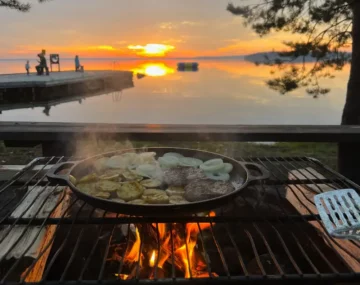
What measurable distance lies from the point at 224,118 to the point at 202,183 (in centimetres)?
1652

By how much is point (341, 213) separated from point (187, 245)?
923 mm

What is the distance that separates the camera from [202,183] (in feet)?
6.81

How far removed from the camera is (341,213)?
75.9 inches

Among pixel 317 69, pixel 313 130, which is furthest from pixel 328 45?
pixel 313 130

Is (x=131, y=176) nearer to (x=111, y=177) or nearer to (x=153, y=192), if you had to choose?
(x=111, y=177)

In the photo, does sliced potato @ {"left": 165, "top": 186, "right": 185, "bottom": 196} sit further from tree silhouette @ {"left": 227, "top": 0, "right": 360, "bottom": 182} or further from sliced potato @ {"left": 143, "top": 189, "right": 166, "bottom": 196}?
tree silhouette @ {"left": 227, "top": 0, "right": 360, "bottom": 182}

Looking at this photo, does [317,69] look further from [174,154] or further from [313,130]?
[174,154]

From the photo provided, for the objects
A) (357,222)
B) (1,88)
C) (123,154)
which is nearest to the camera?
Result: (357,222)

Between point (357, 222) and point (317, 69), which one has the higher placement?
point (317, 69)

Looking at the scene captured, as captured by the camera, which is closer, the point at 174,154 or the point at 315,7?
the point at 174,154

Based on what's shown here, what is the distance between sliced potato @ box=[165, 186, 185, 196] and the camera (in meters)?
2.08

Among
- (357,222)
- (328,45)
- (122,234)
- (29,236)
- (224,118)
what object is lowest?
(224,118)

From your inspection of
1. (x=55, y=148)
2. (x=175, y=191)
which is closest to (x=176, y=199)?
(x=175, y=191)

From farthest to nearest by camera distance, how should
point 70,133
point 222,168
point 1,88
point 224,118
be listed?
1. point 1,88
2. point 224,118
3. point 70,133
4. point 222,168
